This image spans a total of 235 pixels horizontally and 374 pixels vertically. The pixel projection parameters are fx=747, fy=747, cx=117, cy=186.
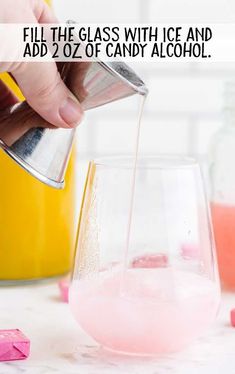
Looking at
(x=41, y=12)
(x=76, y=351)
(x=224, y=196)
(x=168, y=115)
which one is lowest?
(x=76, y=351)

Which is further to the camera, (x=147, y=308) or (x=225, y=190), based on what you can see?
(x=225, y=190)

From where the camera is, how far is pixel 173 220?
641 mm

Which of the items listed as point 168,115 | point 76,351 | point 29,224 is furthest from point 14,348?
point 168,115

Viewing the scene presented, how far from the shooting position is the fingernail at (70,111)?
0.69 meters

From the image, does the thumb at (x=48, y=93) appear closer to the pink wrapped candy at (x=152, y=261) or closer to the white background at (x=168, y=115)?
the pink wrapped candy at (x=152, y=261)

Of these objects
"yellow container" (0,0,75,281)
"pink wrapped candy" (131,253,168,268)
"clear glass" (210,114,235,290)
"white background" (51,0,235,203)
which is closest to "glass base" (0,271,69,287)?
"yellow container" (0,0,75,281)

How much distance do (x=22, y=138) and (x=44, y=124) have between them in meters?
0.03

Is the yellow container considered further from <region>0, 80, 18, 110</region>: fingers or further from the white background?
the white background

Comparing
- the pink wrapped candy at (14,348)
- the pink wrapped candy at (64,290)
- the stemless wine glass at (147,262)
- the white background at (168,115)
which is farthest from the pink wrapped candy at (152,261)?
the white background at (168,115)

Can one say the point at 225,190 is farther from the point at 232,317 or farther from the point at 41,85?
the point at 41,85

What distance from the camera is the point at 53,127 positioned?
0.73m

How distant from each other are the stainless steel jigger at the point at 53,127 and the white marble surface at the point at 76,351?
0.49 feet

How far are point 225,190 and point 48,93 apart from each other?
35 cm

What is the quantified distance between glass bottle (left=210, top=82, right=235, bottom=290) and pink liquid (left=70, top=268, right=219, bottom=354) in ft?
0.86
